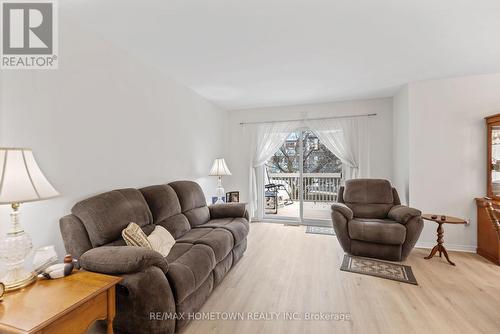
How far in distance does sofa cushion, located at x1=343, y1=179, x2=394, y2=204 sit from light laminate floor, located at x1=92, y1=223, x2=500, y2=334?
0.84 metres

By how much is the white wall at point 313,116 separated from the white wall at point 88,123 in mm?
1808

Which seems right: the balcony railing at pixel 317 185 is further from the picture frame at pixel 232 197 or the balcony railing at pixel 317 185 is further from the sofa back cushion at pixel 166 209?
the sofa back cushion at pixel 166 209

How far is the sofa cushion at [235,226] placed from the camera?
2637 millimetres

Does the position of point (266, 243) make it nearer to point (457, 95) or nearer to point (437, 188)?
point (437, 188)

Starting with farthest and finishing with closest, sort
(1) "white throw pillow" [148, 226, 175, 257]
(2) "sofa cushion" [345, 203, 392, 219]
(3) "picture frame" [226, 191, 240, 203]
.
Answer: (3) "picture frame" [226, 191, 240, 203]
(2) "sofa cushion" [345, 203, 392, 219]
(1) "white throw pillow" [148, 226, 175, 257]

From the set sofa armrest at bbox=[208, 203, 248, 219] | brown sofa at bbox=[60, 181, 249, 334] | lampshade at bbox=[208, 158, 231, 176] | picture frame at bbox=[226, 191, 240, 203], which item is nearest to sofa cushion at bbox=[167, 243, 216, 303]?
brown sofa at bbox=[60, 181, 249, 334]

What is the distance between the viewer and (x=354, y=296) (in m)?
2.10

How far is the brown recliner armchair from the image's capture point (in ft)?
9.03

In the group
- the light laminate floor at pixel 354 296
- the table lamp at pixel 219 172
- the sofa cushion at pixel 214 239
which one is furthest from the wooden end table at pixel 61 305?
the table lamp at pixel 219 172

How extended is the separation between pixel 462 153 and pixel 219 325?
3847 millimetres

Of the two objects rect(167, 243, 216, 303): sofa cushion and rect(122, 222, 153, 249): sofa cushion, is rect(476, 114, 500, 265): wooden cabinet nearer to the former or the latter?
rect(167, 243, 216, 303): sofa cushion

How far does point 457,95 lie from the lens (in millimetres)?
3182

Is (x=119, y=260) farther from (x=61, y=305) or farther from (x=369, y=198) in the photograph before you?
(x=369, y=198)

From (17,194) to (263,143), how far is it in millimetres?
3935
